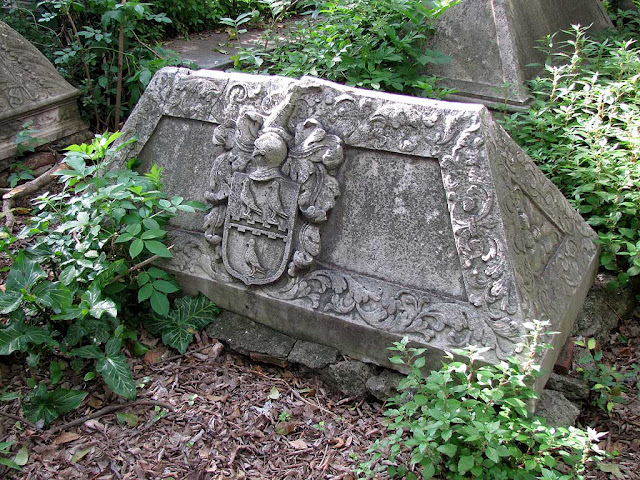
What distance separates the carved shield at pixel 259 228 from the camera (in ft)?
10.1

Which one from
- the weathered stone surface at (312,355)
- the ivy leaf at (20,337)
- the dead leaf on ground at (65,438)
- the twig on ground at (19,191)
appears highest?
the twig on ground at (19,191)

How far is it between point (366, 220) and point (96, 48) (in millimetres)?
3491

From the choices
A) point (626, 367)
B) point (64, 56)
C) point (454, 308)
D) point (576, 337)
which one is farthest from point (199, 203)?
point (64, 56)

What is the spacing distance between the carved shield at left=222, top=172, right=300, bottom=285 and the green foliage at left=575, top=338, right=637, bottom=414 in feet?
5.32

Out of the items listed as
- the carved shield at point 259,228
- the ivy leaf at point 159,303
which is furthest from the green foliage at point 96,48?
the ivy leaf at point 159,303

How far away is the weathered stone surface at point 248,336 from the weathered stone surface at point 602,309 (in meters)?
1.60

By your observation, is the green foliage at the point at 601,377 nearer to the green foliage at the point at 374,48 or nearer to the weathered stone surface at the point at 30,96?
the green foliage at the point at 374,48

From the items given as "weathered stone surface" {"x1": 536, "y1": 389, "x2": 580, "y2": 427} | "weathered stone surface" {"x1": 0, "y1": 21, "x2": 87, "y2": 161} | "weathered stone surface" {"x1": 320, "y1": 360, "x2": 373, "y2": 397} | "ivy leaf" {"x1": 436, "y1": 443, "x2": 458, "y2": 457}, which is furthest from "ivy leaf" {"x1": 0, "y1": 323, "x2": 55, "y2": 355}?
"weathered stone surface" {"x1": 536, "y1": 389, "x2": 580, "y2": 427}

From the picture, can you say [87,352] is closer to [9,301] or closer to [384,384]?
[9,301]

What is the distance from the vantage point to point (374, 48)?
16.1 ft

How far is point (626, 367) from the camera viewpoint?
3264 mm

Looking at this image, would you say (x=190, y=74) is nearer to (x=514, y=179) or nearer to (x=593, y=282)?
(x=514, y=179)

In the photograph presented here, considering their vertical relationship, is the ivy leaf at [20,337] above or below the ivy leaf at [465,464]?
above

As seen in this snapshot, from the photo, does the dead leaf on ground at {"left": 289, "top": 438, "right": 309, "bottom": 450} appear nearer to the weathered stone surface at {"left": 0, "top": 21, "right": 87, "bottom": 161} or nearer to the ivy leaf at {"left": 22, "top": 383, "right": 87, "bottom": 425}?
the ivy leaf at {"left": 22, "top": 383, "right": 87, "bottom": 425}
